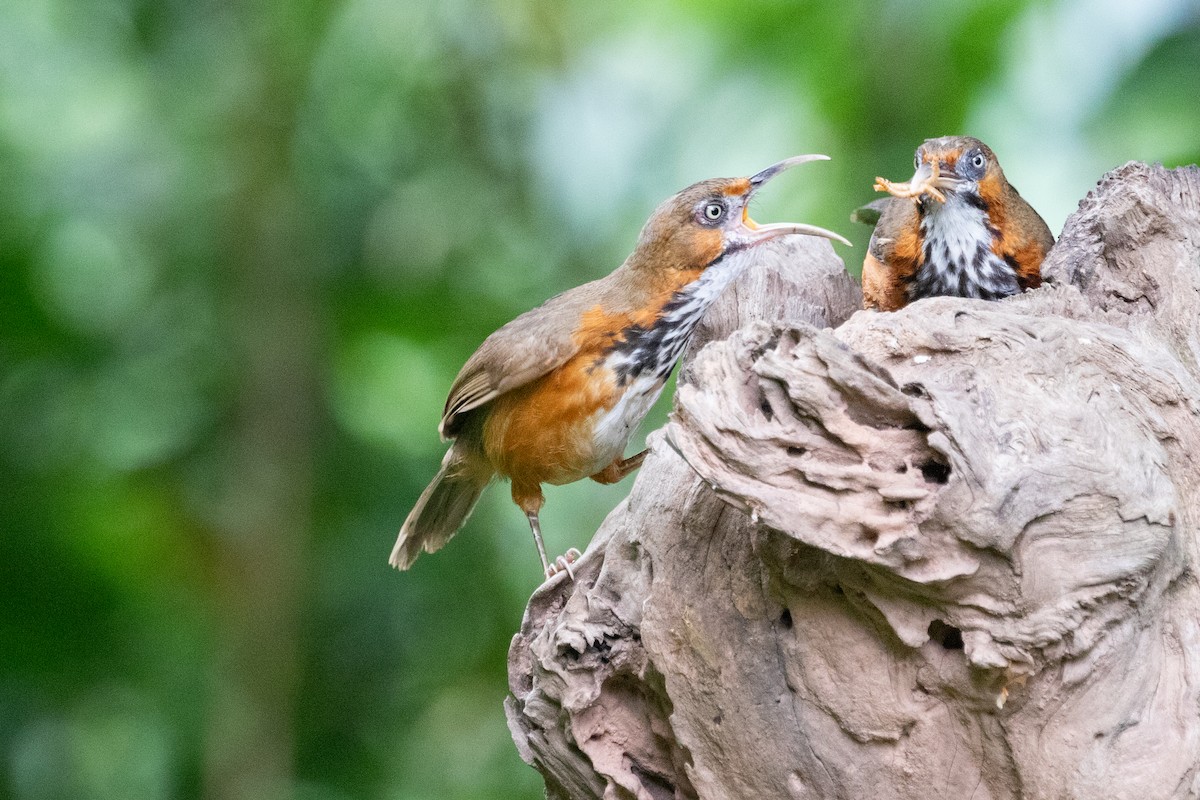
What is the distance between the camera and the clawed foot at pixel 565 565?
11.7 ft

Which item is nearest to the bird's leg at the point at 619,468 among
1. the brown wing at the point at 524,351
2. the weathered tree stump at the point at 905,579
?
the brown wing at the point at 524,351

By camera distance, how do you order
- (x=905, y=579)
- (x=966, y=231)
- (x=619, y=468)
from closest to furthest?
1. (x=905, y=579)
2. (x=966, y=231)
3. (x=619, y=468)

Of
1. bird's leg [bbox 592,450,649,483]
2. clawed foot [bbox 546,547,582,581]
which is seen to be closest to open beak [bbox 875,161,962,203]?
bird's leg [bbox 592,450,649,483]

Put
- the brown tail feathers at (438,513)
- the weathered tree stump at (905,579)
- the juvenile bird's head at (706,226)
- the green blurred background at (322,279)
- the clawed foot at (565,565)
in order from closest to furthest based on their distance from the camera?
1. the weathered tree stump at (905,579)
2. the clawed foot at (565,565)
3. the juvenile bird's head at (706,226)
4. the brown tail feathers at (438,513)
5. the green blurred background at (322,279)

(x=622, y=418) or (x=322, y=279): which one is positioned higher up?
(x=322, y=279)

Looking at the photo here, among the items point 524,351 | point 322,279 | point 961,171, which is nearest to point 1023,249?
point 961,171

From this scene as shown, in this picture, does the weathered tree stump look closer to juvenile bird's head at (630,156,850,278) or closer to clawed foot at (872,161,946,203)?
clawed foot at (872,161,946,203)

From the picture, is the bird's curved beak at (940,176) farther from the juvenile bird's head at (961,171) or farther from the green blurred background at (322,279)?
the green blurred background at (322,279)

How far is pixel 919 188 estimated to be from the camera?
3885 mm

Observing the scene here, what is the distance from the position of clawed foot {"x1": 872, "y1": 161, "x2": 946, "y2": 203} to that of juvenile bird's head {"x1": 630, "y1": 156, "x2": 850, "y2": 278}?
20 centimetres

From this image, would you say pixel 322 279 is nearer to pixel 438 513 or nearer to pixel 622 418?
pixel 438 513

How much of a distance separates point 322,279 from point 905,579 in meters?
4.07

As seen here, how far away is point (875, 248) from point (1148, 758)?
206 cm

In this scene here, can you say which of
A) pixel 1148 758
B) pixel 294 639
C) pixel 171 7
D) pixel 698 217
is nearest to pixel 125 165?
pixel 171 7
